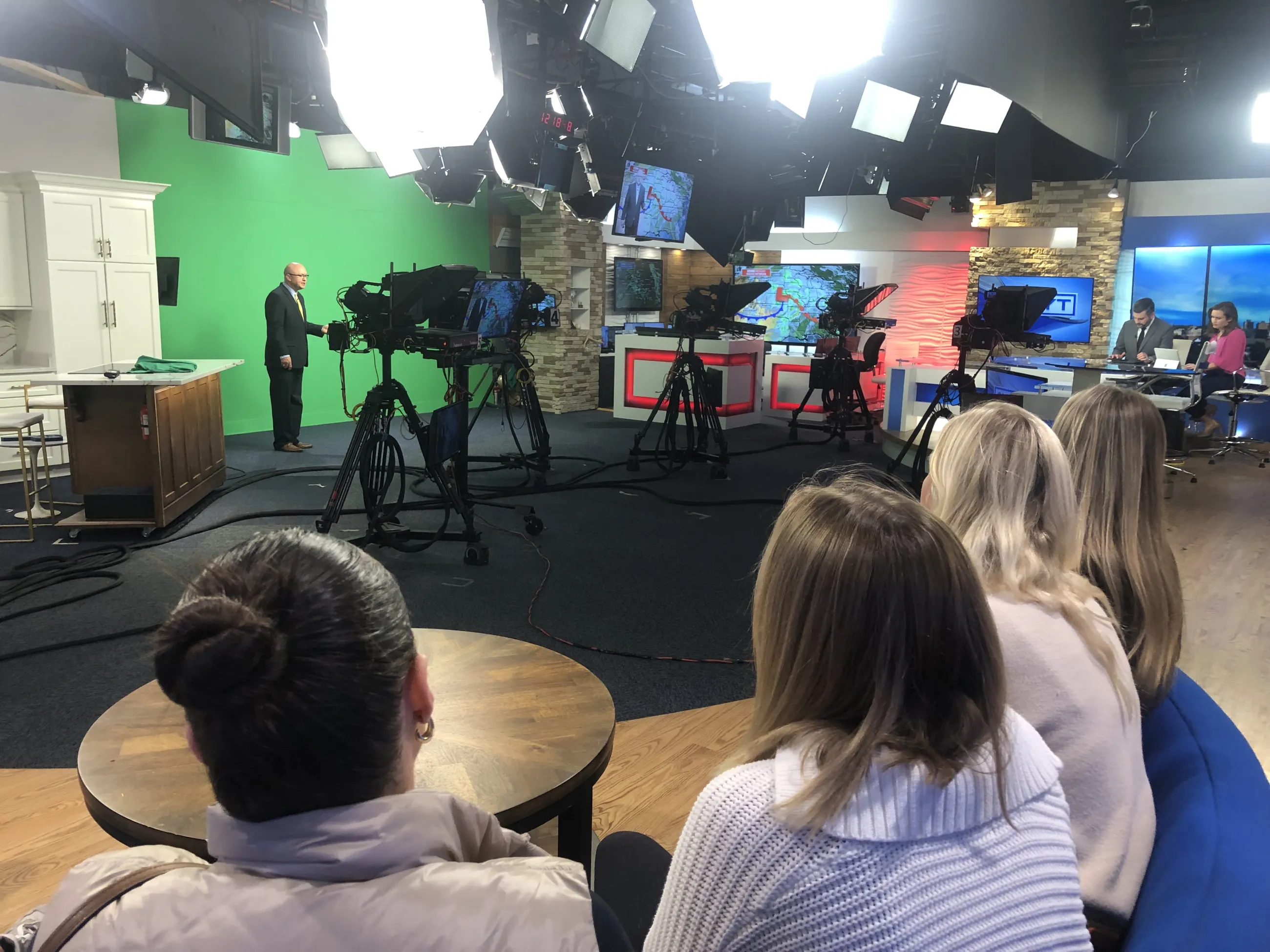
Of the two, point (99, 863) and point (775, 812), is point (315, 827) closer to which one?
point (99, 863)

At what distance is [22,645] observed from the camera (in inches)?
145

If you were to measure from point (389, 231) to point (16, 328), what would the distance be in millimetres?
4087

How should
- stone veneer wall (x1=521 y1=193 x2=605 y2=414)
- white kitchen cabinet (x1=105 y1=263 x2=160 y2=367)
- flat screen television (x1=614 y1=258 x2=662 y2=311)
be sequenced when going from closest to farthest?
white kitchen cabinet (x1=105 y1=263 x2=160 y2=367) → stone veneer wall (x1=521 y1=193 x2=605 y2=414) → flat screen television (x1=614 y1=258 x2=662 y2=311)

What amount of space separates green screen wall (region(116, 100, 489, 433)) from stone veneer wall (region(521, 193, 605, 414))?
3.51 ft

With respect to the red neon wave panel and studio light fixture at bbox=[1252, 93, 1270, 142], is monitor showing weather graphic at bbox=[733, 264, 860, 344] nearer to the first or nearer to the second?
the red neon wave panel

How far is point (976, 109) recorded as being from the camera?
18.0ft

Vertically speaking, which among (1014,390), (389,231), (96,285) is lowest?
(1014,390)

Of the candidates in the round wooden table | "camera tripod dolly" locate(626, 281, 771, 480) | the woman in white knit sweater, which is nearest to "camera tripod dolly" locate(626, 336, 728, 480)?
"camera tripod dolly" locate(626, 281, 771, 480)

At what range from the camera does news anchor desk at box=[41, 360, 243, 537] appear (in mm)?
5219

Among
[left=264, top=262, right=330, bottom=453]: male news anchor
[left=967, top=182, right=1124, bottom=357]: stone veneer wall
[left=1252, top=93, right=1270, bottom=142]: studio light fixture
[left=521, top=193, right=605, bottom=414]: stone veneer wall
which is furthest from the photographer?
[left=521, top=193, right=605, bottom=414]: stone veneer wall

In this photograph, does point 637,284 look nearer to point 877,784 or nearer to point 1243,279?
point 1243,279

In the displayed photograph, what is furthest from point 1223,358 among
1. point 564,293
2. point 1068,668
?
point 1068,668

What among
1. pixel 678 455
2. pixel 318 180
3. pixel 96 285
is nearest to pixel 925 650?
pixel 678 455

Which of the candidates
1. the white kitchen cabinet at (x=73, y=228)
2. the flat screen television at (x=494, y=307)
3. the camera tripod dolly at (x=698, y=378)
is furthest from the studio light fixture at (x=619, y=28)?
the white kitchen cabinet at (x=73, y=228)
